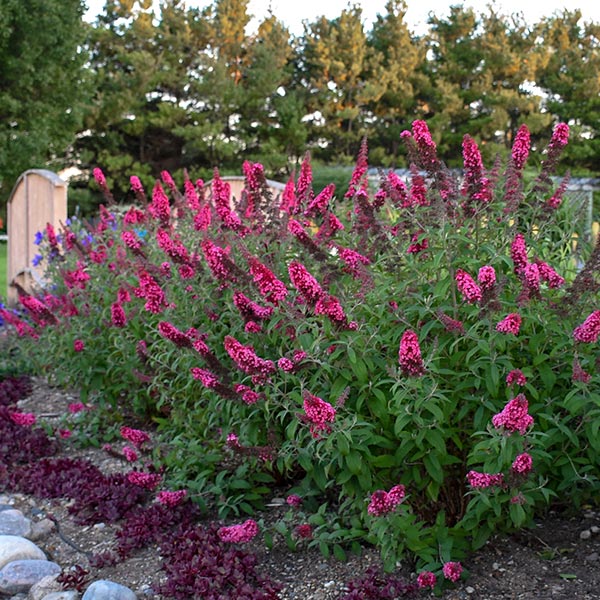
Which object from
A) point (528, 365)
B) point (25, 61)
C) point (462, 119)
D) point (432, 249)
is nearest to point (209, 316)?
point (432, 249)

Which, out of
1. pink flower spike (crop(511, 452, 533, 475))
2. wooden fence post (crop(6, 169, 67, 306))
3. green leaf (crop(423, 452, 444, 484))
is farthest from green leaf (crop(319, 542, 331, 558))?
wooden fence post (crop(6, 169, 67, 306))

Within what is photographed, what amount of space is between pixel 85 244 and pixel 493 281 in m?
4.30

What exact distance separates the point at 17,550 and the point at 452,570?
193cm

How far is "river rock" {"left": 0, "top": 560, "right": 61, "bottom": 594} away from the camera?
345 cm

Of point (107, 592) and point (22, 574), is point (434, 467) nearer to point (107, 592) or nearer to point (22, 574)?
point (107, 592)

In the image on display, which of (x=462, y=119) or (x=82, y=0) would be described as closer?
(x=82, y=0)

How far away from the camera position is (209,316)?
3.94 m

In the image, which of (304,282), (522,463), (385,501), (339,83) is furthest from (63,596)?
(339,83)

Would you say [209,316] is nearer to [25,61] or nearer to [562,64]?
[25,61]

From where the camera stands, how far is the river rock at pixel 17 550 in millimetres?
3596

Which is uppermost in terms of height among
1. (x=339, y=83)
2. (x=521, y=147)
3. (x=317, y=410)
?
(x=339, y=83)

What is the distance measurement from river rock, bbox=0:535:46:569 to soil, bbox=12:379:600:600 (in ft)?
0.30

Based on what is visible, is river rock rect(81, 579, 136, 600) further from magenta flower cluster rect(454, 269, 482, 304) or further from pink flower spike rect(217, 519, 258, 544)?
magenta flower cluster rect(454, 269, 482, 304)

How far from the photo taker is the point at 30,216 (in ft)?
31.6
